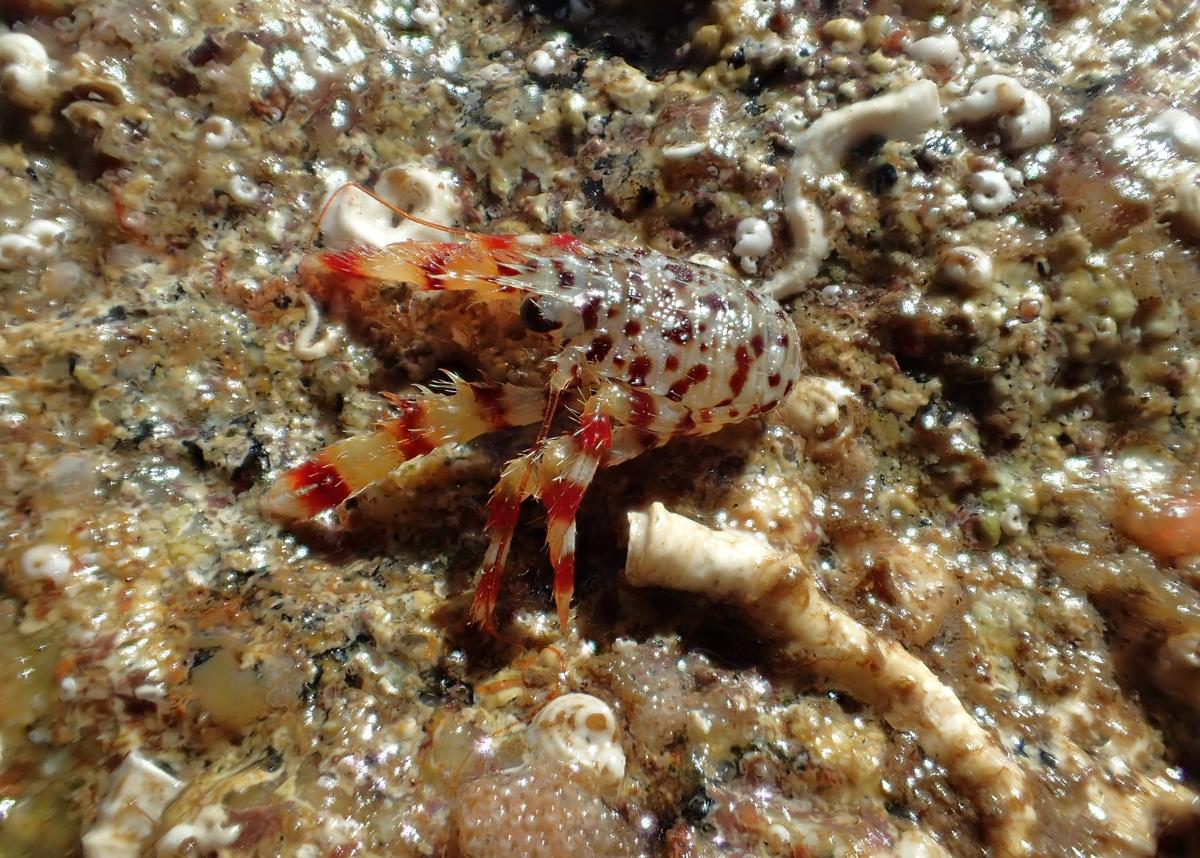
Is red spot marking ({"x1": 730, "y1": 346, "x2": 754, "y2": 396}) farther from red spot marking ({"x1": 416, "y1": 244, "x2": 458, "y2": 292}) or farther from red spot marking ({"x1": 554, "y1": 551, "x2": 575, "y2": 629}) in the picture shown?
red spot marking ({"x1": 416, "y1": 244, "x2": 458, "y2": 292})

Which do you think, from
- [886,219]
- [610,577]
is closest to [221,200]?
[610,577]

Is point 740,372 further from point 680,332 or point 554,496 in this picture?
point 554,496

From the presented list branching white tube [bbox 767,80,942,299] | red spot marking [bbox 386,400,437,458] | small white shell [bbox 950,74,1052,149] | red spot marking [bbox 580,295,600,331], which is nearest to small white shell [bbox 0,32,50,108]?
red spot marking [bbox 386,400,437,458]

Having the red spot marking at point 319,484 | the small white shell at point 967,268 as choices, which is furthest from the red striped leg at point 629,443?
the small white shell at point 967,268

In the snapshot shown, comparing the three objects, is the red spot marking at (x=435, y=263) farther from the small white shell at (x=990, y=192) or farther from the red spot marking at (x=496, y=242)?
the small white shell at (x=990, y=192)

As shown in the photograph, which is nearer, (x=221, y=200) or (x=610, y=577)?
(x=610, y=577)

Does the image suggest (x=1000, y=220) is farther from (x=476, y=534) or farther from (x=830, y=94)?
(x=476, y=534)
